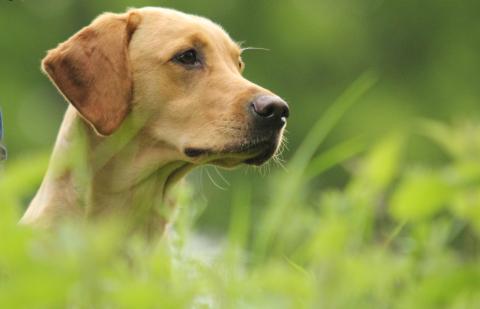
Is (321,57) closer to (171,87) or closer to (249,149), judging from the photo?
(171,87)

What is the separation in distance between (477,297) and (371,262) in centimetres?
22

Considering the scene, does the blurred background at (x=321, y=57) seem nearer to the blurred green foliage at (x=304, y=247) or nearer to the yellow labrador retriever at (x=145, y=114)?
the yellow labrador retriever at (x=145, y=114)

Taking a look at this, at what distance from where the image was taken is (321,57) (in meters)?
20.8

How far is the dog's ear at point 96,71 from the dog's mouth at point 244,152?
0.30 m

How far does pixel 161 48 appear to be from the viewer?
429 cm

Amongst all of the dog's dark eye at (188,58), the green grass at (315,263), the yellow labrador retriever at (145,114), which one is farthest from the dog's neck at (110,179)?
the green grass at (315,263)

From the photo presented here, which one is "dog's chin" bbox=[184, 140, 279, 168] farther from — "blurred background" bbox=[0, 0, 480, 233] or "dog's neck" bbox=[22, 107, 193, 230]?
"blurred background" bbox=[0, 0, 480, 233]

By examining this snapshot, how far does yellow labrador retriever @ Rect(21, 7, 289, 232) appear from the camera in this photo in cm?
394

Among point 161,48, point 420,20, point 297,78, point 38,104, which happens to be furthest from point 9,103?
point 161,48

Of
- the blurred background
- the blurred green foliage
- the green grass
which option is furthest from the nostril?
the blurred background

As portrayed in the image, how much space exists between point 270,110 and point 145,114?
19.4 inches

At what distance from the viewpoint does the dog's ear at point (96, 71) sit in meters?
3.99

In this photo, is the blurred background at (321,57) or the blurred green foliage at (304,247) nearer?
the blurred green foliage at (304,247)

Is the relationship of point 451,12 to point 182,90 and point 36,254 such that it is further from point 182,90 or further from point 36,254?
point 36,254
